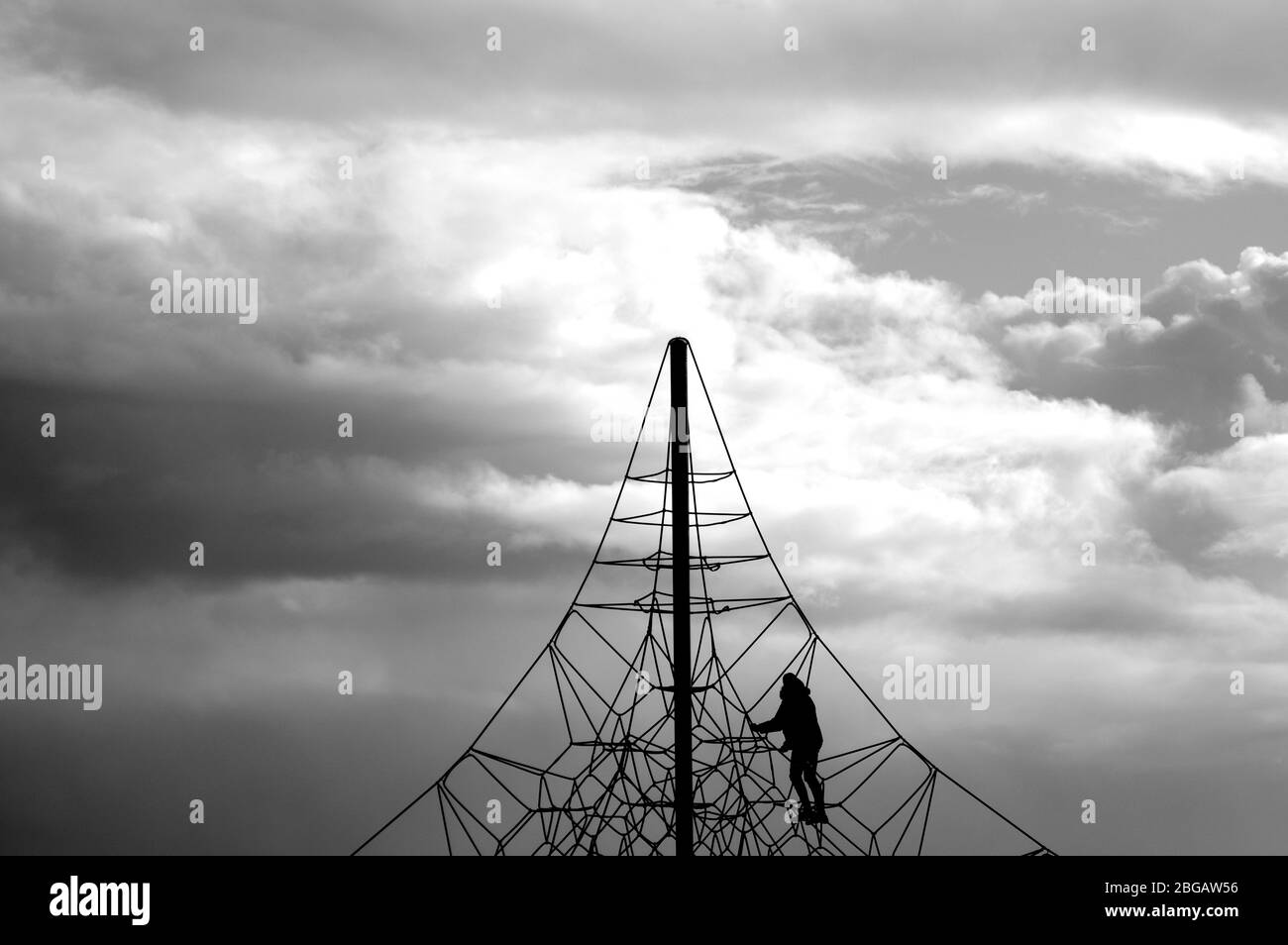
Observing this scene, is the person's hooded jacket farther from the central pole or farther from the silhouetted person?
the central pole

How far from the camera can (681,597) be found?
34.5m

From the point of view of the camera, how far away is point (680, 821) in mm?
33844

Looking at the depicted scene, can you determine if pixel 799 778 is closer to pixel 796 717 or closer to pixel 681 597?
Result: pixel 796 717

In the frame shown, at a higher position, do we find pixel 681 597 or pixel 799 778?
pixel 681 597

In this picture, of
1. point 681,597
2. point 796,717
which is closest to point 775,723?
point 796,717

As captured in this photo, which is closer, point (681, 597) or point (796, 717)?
point (796, 717)

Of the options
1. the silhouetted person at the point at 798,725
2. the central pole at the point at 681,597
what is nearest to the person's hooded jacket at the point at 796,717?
the silhouetted person at the point at 798,725

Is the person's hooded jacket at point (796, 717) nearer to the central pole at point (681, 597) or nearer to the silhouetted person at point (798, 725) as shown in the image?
the silhouetted person at point (798, 725)

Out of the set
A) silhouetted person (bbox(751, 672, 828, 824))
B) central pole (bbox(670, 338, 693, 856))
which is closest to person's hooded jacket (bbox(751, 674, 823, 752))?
silhouetted person (bbox(751, 672, 828, 824))

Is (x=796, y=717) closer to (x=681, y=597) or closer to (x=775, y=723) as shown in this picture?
(x=775, y=723)

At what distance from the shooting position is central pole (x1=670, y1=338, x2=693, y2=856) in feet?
111
